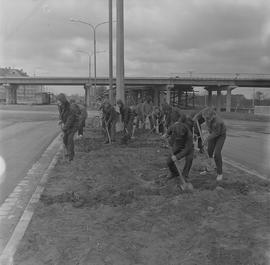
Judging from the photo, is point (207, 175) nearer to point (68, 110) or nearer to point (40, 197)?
point (40, 197)

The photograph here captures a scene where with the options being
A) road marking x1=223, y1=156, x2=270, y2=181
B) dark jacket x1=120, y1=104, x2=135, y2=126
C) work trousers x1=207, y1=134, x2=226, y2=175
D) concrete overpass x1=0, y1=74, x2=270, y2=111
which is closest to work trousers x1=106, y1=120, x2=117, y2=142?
dark jacket x1=120, y1=104, x2=135, y2=126

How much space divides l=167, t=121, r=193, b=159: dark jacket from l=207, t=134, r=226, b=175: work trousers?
2.33 ft

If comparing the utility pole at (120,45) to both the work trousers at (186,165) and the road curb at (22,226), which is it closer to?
the road curb at (22,226)

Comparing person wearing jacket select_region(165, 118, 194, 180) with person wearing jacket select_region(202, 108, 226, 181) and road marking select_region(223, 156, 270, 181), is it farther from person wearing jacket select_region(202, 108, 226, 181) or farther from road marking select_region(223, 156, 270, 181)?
road marking select_region(223, 156, 270, 181)

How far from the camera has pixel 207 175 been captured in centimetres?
789

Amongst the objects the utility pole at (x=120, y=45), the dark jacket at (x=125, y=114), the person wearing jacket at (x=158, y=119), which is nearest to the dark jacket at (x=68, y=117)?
the dark jacket at (x=125, y=114)

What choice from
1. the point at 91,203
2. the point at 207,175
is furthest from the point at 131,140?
the point at 91,203

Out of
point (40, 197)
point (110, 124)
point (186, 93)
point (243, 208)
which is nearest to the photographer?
point (243, 208)

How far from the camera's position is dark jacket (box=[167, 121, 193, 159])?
6957 mm

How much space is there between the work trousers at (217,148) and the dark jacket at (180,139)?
711 millimetres

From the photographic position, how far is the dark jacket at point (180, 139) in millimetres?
6957

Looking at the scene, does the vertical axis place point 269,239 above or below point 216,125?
below

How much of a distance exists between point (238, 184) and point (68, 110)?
4636 mm

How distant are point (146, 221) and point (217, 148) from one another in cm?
299
